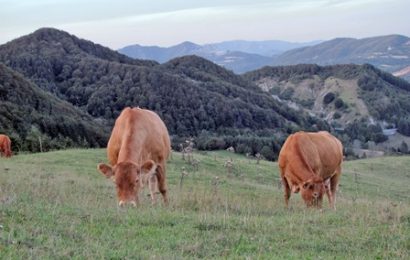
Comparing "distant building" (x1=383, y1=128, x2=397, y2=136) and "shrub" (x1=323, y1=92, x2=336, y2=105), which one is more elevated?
"shrub" (x1=323, y1=92, x2=336, y2=105)

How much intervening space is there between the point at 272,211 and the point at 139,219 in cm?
353

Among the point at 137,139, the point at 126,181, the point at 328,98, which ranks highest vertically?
the point at 137,139

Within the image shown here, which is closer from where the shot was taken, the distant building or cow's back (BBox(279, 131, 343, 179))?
cow's back (BBox(279, 131, 343, 179))

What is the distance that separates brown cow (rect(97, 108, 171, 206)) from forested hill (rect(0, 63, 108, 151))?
105 ft

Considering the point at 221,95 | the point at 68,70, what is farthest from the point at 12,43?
the point at 221,95

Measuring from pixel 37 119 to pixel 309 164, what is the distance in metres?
50.8

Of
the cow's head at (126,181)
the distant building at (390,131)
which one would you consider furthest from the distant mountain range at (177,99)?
the cow's head at (126,181)

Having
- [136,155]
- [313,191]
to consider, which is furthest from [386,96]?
[136,155]

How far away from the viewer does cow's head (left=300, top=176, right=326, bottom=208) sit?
12.9 meters

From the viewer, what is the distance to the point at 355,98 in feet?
543

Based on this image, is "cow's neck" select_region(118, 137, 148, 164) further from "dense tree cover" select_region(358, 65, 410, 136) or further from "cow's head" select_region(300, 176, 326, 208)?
"dense tree cover" select_region(358, 65, 410, 136)

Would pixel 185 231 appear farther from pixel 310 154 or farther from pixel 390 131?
pixel 390 131

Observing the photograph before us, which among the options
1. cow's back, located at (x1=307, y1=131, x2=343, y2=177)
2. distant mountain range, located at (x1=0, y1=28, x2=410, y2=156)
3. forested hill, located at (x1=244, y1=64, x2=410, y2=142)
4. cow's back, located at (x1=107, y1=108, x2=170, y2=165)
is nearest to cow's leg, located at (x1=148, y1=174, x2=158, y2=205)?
cow's back, located at (x1=107, y1=108, x2=170, y2=165)

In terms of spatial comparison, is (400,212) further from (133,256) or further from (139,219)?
(133,256)
